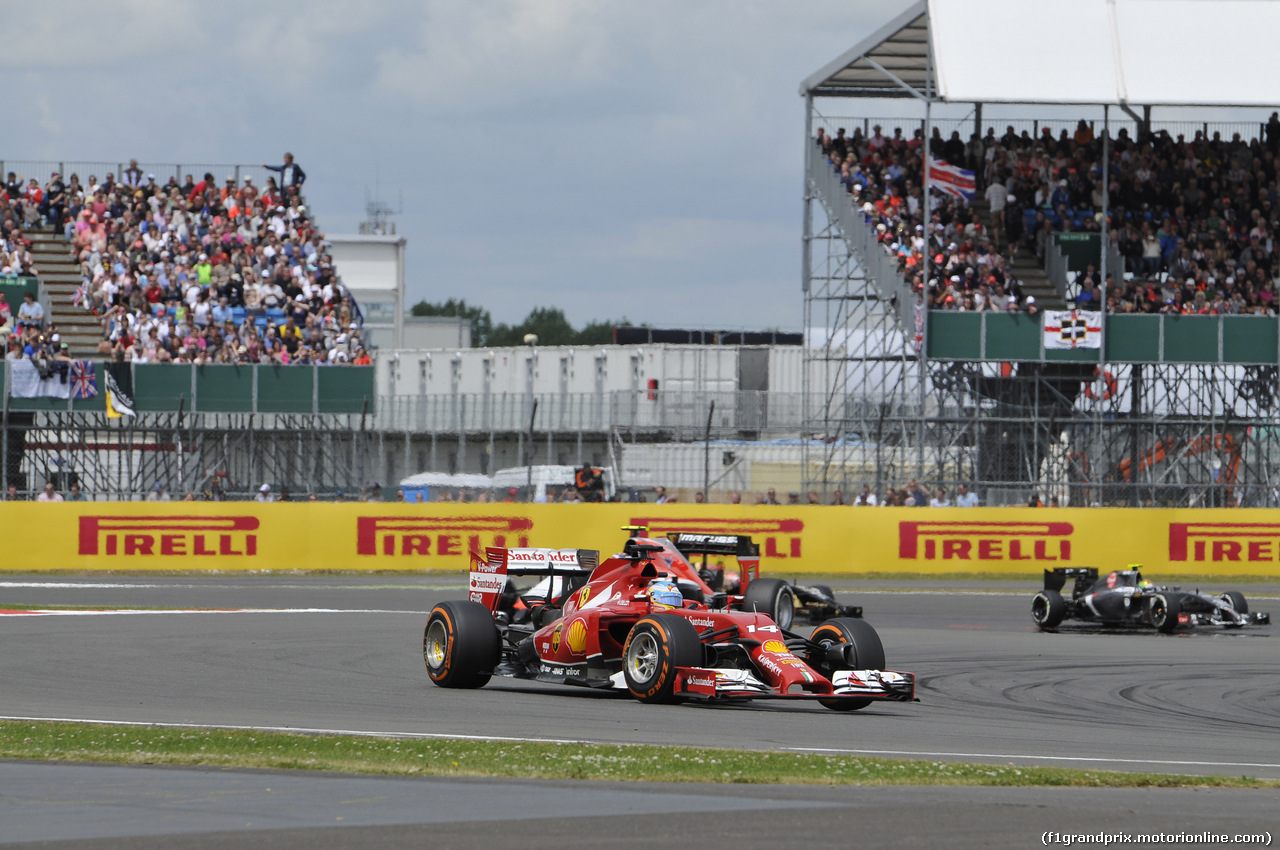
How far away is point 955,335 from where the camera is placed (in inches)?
1400

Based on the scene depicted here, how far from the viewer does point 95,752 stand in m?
9.66

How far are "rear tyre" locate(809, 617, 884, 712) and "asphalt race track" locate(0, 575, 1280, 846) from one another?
190mm

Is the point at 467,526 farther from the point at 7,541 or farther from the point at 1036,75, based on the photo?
the point at 1036,75

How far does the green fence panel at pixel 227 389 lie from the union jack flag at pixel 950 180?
1524 centimetres

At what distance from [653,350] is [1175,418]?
20890mm

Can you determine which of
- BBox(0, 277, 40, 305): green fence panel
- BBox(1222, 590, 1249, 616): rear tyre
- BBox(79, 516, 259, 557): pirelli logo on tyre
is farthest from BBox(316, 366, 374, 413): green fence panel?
BBox(1222, 590, 1249, 616): rear tyre

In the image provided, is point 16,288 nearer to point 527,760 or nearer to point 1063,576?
point 1063,576

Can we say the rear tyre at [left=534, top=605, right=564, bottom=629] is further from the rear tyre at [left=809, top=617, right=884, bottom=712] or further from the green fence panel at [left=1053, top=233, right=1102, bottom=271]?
the green fence panel at [left=1053, top=233, right=1102, bottom=271]

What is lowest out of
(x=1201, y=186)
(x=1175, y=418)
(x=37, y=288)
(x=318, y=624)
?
(x=318, y=624)

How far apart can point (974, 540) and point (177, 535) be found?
14.5 metres

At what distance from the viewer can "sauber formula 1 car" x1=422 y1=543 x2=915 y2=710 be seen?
12.4 m

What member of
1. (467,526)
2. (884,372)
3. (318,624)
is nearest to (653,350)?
(884,372)

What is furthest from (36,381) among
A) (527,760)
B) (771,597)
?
(527,760)

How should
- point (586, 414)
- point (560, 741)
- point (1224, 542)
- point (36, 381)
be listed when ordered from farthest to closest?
point (586, 414) < point (36, 381) < point (1224, 542) < point (560, 741)
